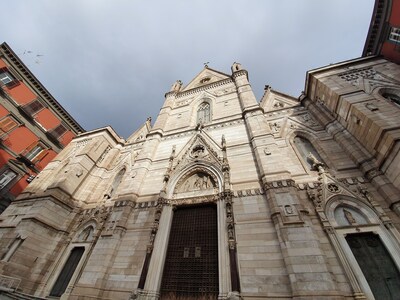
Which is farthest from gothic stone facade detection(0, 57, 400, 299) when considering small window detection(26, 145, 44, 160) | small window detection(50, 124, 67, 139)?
small window detection(50, 124, 67, 139)

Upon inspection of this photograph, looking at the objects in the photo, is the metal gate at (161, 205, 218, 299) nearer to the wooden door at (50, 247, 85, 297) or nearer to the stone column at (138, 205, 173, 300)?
the stone column at (138, 205, 173, 300)

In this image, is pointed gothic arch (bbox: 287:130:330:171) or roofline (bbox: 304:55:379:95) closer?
pointed gothic arch (bbox: 287:130:330:171)

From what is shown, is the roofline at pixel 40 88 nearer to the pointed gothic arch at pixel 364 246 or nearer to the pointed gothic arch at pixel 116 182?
the pointed gothic arch at pixel 116 182

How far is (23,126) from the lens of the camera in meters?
16.8

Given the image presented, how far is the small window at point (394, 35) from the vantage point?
1048 centimetres

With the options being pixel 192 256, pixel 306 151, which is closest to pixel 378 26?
pixel 306 151

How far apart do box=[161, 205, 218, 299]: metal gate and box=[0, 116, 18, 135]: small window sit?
1692 cm

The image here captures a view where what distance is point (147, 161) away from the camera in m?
11.6

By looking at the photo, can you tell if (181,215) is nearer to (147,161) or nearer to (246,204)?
(246,204)

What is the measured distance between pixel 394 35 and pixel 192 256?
52.5 feet

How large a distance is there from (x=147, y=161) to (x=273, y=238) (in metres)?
8.01

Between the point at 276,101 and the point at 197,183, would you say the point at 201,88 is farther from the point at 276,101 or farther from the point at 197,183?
the point at 197,183

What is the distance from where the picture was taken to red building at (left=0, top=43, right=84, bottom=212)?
15.2 meters

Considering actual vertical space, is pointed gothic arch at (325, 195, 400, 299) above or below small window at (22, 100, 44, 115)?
below
